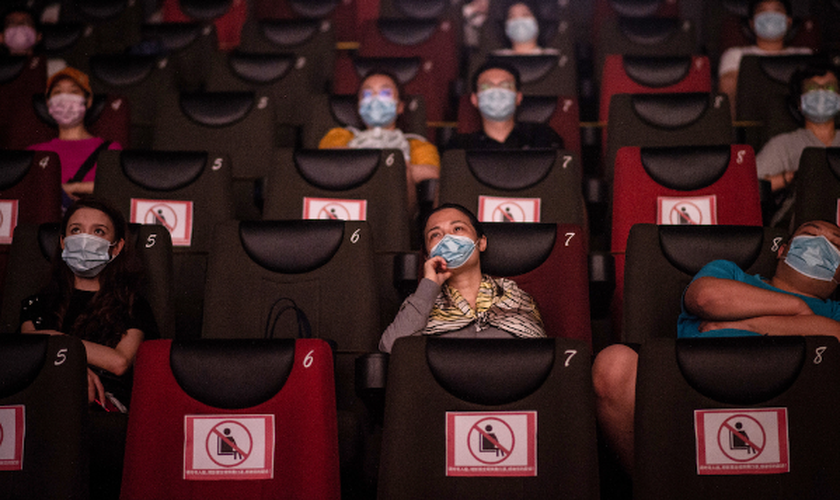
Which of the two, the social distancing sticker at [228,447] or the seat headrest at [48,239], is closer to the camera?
the social distancing sticker at [228,447]

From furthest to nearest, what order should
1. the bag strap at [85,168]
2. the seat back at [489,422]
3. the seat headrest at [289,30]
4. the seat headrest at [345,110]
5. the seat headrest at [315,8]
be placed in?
1. the seat headrest at [315,8]
2. the seat headrest at [289,30]
3. the seat headrest at [345,110]
4. the bag strap at [85,168]
5. the seat back at [489,422]

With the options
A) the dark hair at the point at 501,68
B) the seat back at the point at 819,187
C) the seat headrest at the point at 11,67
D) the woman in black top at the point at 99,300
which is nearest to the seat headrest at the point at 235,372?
the woman in black top at the point at 99,300

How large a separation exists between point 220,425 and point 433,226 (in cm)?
64

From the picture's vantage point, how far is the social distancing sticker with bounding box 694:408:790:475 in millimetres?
1115

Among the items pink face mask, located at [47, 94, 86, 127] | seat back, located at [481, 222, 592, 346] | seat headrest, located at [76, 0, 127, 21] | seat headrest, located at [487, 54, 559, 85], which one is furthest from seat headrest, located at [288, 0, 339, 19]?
seat back, located at [481, 222, 592, 346]

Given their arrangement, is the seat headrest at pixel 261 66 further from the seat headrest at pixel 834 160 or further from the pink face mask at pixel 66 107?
the seat headrest at pixel 834 160

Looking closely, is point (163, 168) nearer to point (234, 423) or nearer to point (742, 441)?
point (234, 423)

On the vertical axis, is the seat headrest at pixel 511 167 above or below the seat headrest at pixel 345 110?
below

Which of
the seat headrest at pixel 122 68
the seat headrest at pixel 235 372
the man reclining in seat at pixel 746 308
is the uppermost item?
the seat headrest at pixel 122 68

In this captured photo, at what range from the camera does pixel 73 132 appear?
8.00 feet

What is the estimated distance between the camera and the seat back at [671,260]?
5.09ft

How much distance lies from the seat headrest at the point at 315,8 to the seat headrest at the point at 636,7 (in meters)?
1.45

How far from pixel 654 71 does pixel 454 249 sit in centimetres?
170

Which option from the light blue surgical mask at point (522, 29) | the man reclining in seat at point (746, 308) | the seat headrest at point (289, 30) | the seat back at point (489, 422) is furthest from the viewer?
the seat headrest at point (289, 30)
